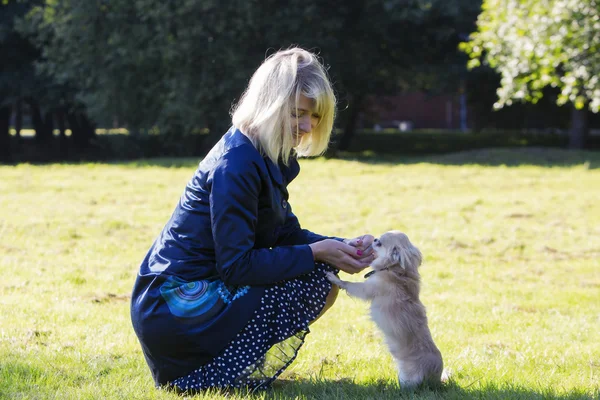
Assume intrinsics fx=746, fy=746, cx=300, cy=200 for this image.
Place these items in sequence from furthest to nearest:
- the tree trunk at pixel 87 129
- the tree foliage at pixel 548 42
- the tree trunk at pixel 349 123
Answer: the tree trunk at pixel 87 129
the tree trunk at pixel 349 123
the tree foliage at pixel 548 42

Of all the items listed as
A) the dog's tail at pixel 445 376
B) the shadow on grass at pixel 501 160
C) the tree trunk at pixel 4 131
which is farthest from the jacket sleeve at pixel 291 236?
the tree trunk at pixel 4 131

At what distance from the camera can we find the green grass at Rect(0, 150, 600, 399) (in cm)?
390

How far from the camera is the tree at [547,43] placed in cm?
1002

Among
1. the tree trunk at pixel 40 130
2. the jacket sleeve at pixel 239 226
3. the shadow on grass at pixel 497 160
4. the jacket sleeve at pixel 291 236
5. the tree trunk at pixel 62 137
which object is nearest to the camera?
the jacket sleeve at pixel 239 226

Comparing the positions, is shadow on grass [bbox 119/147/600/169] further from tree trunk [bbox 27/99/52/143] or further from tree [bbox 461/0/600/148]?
tree trunk [bbox 27/99/52/143]

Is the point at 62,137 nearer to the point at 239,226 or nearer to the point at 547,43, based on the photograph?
the point at 547,43

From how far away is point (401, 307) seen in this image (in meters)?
3.79

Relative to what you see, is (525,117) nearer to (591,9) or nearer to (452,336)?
(591,9)

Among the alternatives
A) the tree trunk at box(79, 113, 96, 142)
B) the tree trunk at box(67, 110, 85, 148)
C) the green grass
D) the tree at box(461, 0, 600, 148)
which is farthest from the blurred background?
the green grass

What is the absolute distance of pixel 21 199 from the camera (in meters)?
11.4

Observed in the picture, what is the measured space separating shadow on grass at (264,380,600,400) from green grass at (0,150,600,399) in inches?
0.5

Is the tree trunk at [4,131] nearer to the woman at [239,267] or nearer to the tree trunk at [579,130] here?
the tree trunk at [579,130]

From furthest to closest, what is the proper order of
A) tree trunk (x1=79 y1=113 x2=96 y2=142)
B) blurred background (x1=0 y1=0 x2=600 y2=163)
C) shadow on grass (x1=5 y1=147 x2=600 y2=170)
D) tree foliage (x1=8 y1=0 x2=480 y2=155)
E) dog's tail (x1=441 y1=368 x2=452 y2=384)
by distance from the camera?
1. tree trunk (x1=79 y1=113 x2=96 y2=142)
2. blurred background (x1=0 y1=0 x2=600 y2=163)
3. tree foliage (x1=8 y1=0 x2=480 y2=155)
4. shadow on grass (x1=5 y1=147 x2=600 y2=170)
5. dog's tail (x1=441 y1=368 x2=452 y2=384)

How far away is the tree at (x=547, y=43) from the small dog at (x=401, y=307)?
7.15 meters
